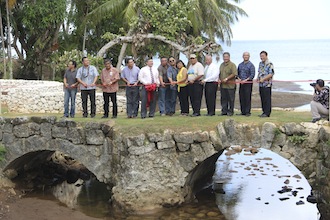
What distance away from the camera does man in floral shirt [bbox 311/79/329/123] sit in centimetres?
1187

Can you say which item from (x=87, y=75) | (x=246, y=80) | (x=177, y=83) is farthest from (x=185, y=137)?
(x=87, y=75)

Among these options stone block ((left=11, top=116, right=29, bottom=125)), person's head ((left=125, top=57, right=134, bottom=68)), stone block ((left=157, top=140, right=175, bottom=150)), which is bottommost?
stone block ((left=157, top=140, right=175, bottom=150))

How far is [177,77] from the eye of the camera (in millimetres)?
14039

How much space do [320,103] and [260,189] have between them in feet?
13.2

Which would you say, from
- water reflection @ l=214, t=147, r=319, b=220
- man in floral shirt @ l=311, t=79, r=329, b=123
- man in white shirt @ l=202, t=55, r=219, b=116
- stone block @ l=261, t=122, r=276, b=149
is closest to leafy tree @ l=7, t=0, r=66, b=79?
water reflection @ l=214, t=147, r=319, b=220

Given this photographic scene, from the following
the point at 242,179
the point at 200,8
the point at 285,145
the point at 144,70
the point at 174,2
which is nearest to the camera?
the point at 285,145

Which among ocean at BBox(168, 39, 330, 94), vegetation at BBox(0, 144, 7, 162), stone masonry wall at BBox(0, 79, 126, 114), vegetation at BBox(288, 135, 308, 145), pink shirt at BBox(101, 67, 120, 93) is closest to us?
vegetation at BBox(288, 135, 308, 145)

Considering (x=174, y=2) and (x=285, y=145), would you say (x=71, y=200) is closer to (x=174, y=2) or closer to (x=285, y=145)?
(x=285, y=145)

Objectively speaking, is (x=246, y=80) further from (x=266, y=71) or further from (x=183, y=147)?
(x=183, y=147)

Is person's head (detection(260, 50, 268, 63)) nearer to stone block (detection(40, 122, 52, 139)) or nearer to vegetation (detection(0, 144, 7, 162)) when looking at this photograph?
stone block (detection(40, 122, 52, 139))

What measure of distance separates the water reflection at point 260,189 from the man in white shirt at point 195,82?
277 cm

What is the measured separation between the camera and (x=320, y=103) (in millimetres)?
11906

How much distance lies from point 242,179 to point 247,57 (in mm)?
4755

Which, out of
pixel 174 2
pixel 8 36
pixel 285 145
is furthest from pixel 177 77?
pixel 8 36
